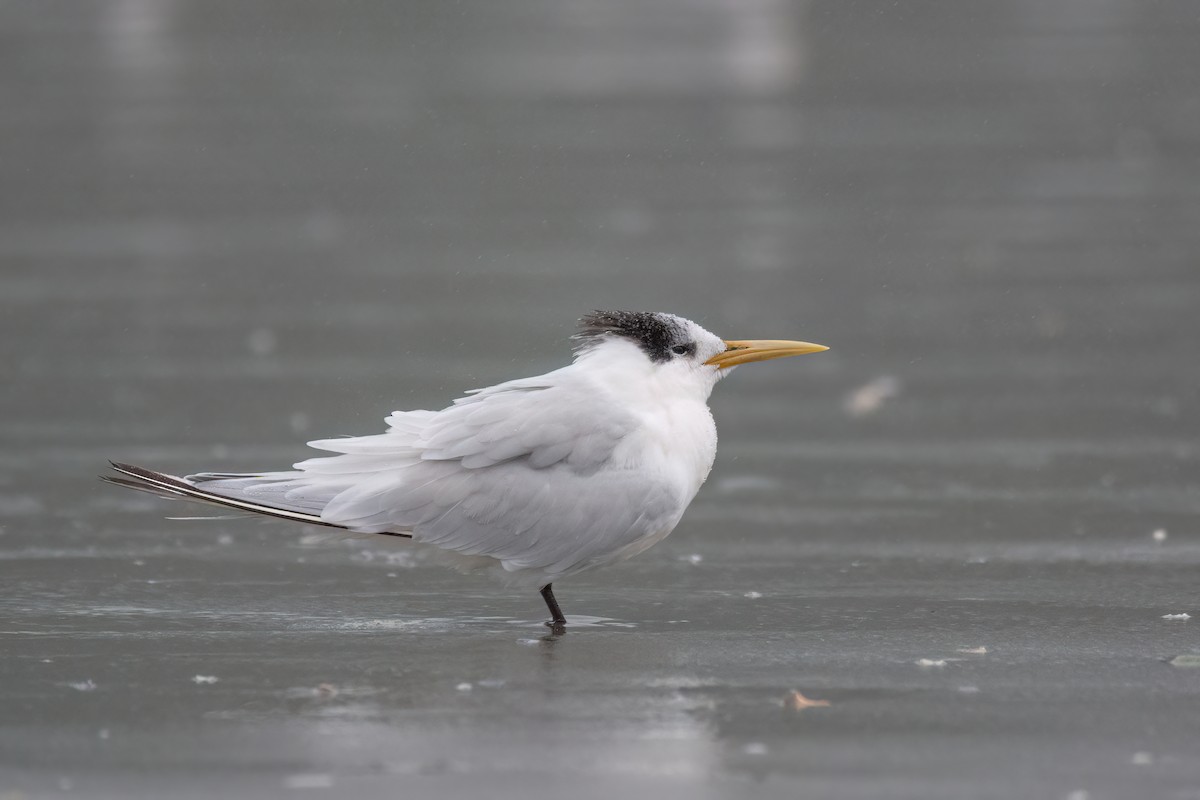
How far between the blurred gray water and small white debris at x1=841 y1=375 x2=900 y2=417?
3 centimetres

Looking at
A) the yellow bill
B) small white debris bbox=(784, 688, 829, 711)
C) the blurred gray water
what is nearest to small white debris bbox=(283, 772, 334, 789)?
the blurred gray water

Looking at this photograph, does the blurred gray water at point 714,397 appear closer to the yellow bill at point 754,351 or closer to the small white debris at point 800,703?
the small white debris at point 800,703

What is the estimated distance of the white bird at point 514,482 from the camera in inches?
232

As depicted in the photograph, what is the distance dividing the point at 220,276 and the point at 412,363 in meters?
2.42

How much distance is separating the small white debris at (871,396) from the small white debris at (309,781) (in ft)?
14.9

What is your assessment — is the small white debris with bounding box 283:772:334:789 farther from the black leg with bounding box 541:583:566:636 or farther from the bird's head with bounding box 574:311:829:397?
the bird's head with bounding box 574:311:829:397

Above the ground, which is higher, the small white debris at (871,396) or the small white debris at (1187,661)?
the small white debris at (871,396)

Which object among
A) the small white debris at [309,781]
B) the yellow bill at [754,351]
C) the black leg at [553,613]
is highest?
the yellow bill at [754,351]

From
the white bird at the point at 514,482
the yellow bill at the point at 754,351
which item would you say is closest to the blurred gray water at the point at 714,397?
the white bird at the point at 514,482

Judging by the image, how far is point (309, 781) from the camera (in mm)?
4516

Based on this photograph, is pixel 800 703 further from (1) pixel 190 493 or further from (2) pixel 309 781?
(1) pixel 190 493

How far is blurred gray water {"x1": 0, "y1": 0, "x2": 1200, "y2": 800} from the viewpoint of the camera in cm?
489

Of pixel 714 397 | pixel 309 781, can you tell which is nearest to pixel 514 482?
pixel 309 781

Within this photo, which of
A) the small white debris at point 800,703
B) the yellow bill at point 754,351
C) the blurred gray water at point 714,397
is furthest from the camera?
the yellow bill at point 754,351
